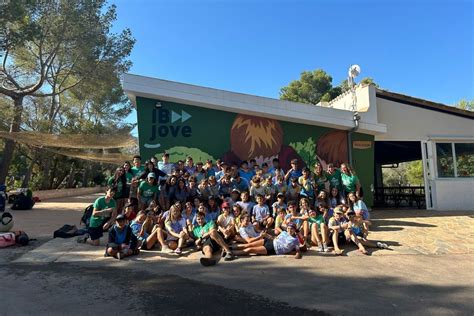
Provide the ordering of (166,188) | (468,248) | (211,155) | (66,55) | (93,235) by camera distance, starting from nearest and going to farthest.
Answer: (468,248), (93,235), (166,188), (211,155), (66,55)

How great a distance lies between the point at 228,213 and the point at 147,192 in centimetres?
194

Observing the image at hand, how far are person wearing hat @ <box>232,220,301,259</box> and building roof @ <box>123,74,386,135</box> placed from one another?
4416mm

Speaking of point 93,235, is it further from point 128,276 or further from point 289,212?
point 289,212

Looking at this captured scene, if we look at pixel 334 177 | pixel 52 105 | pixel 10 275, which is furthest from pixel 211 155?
pixel 52 105

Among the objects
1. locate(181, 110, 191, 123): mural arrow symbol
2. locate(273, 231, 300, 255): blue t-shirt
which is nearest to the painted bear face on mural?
locate(181, 110, 191, 123): mural arrow symbol

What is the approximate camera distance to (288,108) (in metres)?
9.73

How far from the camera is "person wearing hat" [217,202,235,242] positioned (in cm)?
625

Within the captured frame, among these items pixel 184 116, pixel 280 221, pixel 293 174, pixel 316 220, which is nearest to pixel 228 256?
pixel 280 221

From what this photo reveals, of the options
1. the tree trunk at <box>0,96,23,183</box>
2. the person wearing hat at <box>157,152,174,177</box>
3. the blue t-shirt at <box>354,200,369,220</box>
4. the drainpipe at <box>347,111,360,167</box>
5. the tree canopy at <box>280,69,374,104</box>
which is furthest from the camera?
the tree canopy at <box>280,69,374,104</box>

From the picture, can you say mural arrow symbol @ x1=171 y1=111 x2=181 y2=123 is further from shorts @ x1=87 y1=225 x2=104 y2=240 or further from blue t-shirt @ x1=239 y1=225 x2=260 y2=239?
blue t-shirt @ x1=239 y1=225 x2=260 y2=239

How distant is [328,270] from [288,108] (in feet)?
18.5

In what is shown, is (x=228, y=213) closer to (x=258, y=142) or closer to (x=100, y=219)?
(x=100, y=219)

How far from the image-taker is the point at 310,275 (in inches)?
187

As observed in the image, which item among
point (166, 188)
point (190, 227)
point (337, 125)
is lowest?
point (190, 227)
